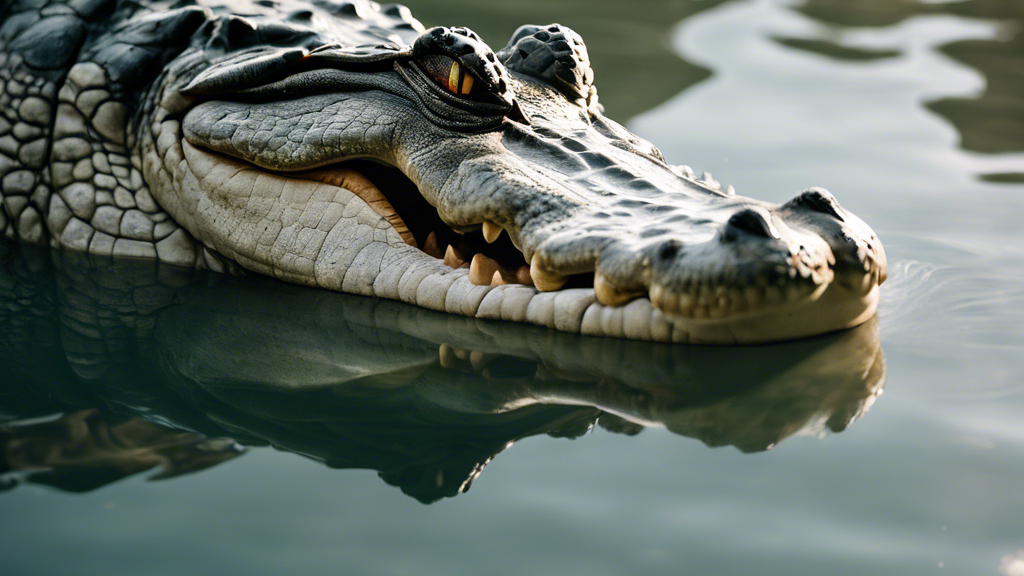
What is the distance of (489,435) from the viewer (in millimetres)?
1890

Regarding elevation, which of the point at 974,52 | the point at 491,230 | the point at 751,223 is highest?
the point at 751,223

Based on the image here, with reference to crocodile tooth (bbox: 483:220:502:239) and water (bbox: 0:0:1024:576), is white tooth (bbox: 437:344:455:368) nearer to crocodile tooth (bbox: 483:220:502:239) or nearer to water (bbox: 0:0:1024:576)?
water (bbox: 0:0:1024:576)

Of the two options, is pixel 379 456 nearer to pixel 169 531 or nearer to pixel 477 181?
pixel 169 531

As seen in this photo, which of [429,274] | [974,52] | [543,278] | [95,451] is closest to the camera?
[95,451]

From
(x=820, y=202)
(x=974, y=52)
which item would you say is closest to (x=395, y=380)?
(x=820, y=202)

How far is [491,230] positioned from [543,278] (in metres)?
0.22

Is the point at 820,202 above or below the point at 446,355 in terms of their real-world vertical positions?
above

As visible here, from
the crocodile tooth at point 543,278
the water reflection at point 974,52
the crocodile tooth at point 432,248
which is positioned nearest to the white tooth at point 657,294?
the crocodile tooth at point 543,278

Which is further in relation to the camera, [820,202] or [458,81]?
[458,81]

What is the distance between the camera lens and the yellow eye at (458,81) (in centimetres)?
268

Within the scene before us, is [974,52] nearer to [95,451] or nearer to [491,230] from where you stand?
[491,230]

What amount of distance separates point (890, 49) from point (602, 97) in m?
2.85

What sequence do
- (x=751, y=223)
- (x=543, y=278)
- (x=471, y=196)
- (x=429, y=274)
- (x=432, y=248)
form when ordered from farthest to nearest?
(x=432, y=248) → (x=429, y=274) → (x=471, y=196) → (x=543, y=278) → (x=751, y=223)

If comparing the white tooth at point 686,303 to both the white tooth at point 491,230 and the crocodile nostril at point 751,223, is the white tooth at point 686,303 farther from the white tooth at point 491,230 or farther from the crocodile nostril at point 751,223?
the white tooth at point 491,230
